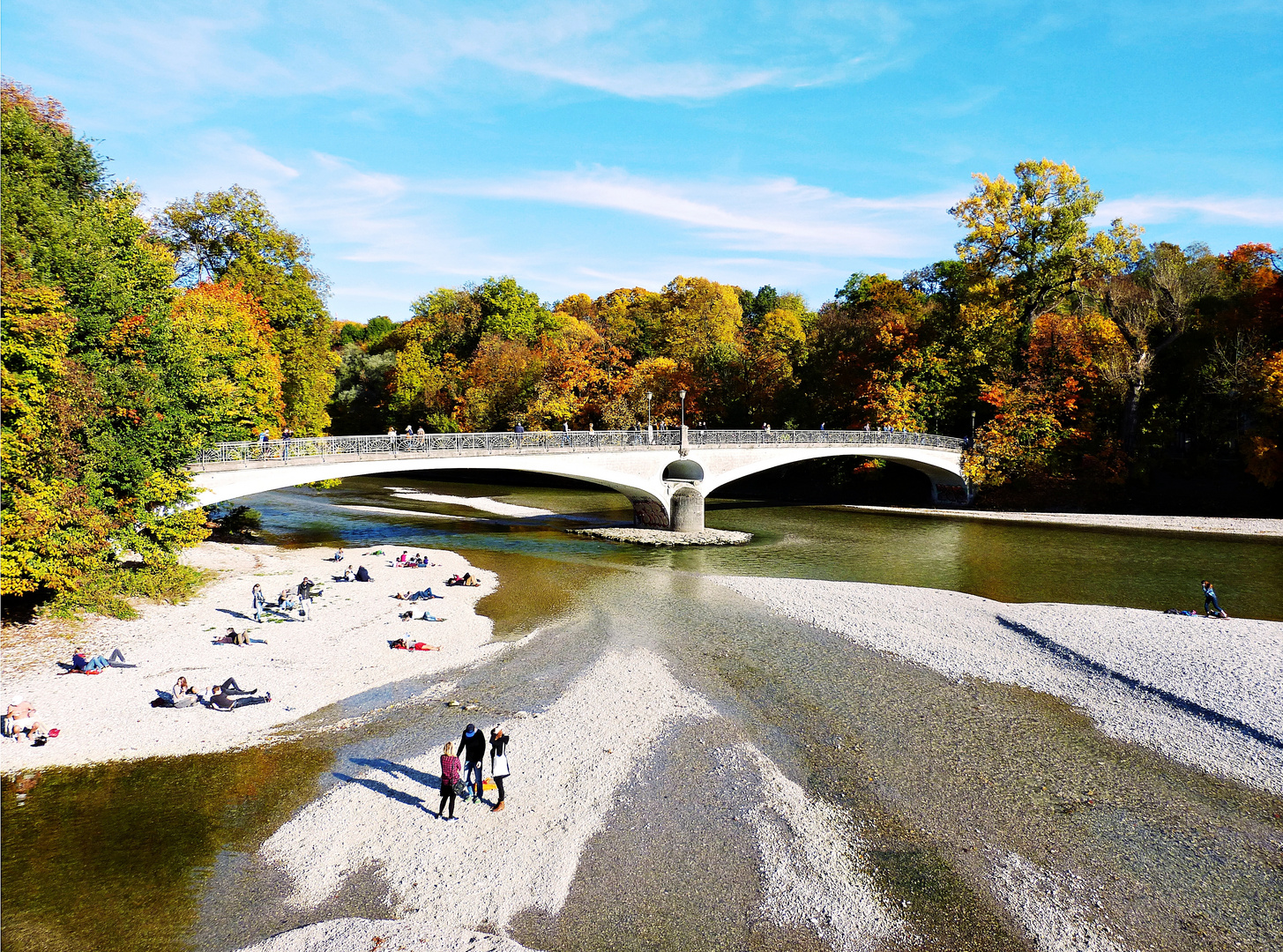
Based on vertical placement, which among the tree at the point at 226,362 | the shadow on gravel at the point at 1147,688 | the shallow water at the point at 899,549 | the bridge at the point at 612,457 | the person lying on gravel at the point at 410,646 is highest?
the tree at the point at 226,362

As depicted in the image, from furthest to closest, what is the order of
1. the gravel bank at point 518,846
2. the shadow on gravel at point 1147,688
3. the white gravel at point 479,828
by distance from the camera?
the shadow on gravel at point 1147,688 → the white gravel at point 479,828 → the gravel bank at point 518,846

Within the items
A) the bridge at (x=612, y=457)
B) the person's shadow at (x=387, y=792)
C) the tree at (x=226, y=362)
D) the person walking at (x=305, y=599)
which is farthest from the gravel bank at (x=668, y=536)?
the person's shadow at (x=387, y=792)

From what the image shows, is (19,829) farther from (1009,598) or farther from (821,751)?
(1009,598)

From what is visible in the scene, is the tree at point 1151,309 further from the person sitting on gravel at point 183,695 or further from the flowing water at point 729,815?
the person sitting on gravel at point 183,695

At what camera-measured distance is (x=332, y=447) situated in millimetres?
30359

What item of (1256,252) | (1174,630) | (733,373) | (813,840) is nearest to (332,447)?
(813,840)

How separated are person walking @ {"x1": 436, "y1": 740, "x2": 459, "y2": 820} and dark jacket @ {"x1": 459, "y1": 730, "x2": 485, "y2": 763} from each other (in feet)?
1.45

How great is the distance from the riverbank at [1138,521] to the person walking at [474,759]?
42.6 metres

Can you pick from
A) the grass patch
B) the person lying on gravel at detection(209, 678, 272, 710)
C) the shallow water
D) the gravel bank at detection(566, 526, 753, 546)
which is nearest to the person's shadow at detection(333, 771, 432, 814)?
the person lying on gravel at detection(209, 678, 272, 710)

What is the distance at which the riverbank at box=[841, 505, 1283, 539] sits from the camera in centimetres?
3916

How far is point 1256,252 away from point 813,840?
6184 centimetres

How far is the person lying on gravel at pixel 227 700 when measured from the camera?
15055 mm

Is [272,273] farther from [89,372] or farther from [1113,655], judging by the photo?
[1113,655]

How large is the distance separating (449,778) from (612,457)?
28696 millimetres
